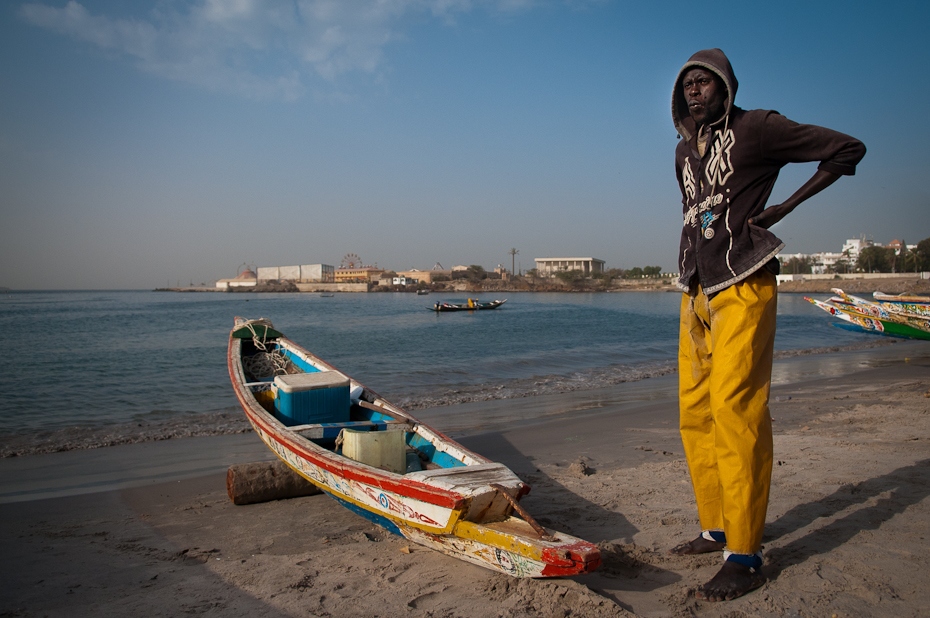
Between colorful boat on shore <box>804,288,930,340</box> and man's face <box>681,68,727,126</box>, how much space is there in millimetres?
17104

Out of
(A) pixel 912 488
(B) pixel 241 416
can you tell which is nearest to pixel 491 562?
(A) pixel 912 488

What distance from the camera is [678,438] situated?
698cm

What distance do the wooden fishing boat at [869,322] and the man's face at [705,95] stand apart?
17.3m

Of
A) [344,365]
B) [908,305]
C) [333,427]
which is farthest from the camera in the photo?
[344,365]

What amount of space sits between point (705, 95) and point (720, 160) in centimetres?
32

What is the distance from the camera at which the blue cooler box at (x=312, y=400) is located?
555 cm

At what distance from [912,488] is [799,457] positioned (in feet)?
3.60

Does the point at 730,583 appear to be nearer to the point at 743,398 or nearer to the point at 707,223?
the point at 743,398

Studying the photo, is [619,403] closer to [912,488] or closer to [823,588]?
[912,488]

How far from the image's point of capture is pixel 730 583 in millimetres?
2646

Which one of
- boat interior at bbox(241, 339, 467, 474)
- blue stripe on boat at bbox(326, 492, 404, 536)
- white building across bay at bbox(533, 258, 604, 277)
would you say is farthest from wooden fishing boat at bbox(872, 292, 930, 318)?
white building across bay at bbox(533, 258, 604, 277)

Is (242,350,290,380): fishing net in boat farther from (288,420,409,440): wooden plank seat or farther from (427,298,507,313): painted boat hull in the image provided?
(427,298,507,313): painted boat hull

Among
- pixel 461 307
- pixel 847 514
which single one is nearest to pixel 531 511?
pixel 847 514

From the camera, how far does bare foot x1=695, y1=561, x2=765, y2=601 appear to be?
2.64 metres
